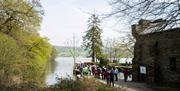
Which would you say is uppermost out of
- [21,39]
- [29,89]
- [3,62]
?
[21,39]

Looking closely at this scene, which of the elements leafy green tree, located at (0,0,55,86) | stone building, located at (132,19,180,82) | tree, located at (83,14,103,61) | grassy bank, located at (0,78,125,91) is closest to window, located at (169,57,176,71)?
stone building, located at (132,19,180,82)

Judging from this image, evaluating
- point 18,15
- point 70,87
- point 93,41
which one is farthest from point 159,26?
point 93,41

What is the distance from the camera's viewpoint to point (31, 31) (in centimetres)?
4631

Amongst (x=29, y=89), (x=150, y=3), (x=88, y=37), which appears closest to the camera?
(x=150, y=3)

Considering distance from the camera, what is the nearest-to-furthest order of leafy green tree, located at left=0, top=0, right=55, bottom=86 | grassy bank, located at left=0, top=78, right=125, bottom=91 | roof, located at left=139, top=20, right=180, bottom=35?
roof, located at left=139, top=20, right=180, bottom=35
grassy bank, located at left=0, top=78, right=125, bottom=91
leafy green tree, located at left=0, top=0, right=55, bottom=86

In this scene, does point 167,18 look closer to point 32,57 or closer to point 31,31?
point 31,31

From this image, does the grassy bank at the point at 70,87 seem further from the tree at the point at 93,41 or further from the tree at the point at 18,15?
the tree at the point at 93,41

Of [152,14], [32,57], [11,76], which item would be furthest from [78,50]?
[152,14]

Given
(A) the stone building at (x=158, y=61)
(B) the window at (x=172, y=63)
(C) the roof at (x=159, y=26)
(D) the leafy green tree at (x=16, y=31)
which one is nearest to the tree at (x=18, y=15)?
(D) the leafy green tree at (x=16, y=31)

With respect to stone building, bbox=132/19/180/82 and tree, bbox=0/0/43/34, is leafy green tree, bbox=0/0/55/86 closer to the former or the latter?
tree, bbox=0/0/43/34

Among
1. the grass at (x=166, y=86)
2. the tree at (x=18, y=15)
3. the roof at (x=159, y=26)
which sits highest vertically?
the tree at (x=18, y=15)

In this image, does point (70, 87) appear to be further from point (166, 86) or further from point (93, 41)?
point (93, 41)

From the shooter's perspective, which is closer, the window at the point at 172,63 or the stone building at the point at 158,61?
the stone building at the point at 158,61

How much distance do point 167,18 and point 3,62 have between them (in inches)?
1051
